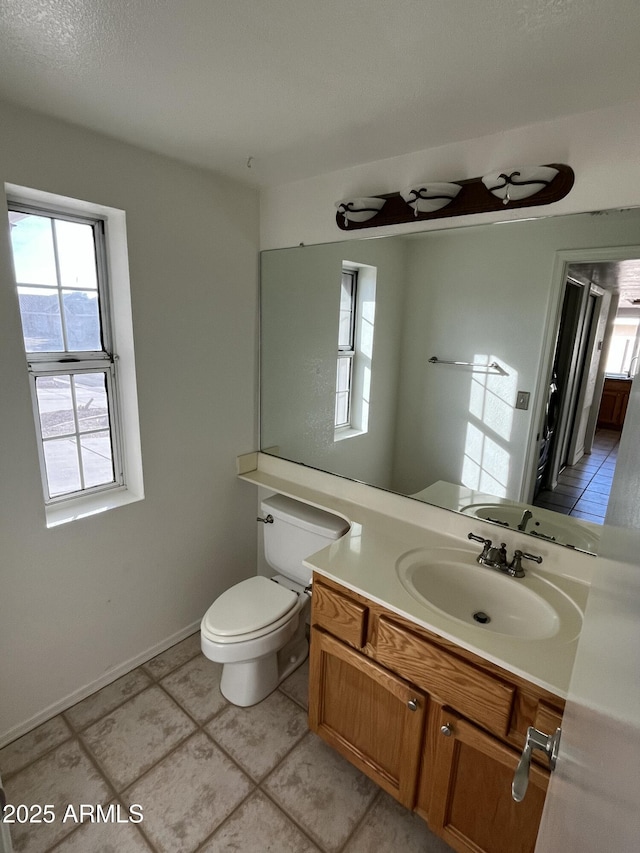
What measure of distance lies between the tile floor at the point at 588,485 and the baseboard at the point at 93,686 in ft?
6.22

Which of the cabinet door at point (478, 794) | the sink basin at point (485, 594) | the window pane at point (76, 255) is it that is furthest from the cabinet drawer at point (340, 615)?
the window pane at point (76, 255)

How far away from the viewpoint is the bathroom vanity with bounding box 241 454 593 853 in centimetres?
112

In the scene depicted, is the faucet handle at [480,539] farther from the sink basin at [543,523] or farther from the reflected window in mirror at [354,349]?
the reflected window in mirror at [354,349]

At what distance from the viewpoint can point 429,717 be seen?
128 centimetres

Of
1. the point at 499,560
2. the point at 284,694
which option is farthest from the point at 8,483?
the point at 499,560

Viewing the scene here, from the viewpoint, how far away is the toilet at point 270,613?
1735mm

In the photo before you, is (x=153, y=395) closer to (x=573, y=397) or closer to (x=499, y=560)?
(x=499, y=560)

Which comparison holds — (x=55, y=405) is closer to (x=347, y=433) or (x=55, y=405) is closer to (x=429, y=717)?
(x=347, y=433)

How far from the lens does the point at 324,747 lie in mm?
1714

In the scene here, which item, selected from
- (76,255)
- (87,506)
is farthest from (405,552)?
(76,255)

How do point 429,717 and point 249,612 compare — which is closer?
point 429,717

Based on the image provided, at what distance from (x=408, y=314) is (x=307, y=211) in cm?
74

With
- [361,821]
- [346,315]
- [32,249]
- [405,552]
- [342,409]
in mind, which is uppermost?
[32,249]

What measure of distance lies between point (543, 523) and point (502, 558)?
0.21 meters
